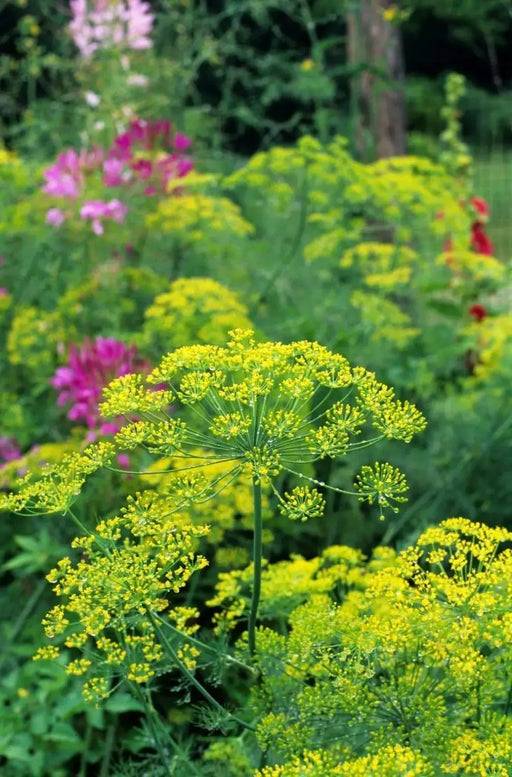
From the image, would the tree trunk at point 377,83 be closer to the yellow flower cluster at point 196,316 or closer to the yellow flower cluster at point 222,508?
the yellow flower cluster at point 196,316

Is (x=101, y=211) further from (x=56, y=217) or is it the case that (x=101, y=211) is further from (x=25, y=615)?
(x=25, y=615)

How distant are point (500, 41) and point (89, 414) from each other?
19.4 m

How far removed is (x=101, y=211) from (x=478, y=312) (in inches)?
71.1

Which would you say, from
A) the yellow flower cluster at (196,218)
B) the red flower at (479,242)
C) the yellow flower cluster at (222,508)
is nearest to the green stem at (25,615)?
the yellow flower cluster at (222,508)

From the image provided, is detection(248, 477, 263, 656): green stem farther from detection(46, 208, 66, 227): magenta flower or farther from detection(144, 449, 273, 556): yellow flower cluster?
detection(46, 208, 66, 227): magenta flower

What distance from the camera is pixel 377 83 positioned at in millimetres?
5383

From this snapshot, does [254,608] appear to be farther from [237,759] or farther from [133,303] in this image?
[133,303]

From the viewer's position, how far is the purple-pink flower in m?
4.72

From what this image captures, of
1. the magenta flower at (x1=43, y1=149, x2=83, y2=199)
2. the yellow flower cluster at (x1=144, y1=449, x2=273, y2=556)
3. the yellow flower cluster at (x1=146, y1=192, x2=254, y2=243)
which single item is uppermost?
the magenta flower at (x1=43, y1=149, x2=83, y2=199)

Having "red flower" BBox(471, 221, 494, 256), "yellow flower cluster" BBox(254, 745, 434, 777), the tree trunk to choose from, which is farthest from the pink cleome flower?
"yellow flower cluster" BBox(254, 745, 434, 777)

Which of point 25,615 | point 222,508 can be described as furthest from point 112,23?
point 222,508

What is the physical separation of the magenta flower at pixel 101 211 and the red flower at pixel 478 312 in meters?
1.68

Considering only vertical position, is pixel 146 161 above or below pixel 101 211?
above

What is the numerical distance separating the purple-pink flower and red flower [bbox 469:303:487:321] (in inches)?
77.4
